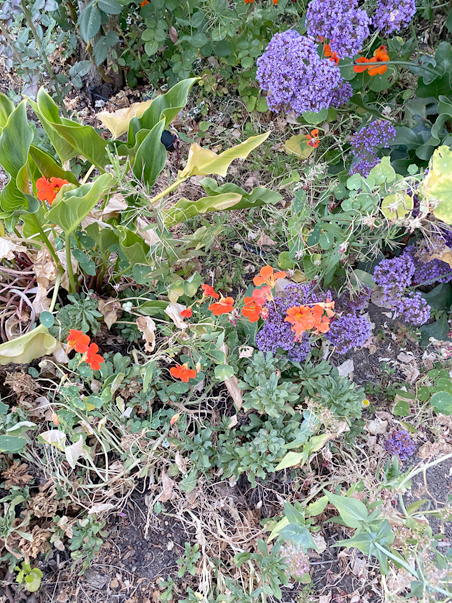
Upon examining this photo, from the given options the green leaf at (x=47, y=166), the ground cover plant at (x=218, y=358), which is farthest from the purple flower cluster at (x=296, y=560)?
the green leaf at (x=47, y=166)

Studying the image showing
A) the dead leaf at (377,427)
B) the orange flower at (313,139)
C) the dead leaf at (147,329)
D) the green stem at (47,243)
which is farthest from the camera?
the orange flower at (313,139)

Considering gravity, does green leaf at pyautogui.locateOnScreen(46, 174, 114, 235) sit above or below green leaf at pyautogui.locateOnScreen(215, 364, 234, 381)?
above

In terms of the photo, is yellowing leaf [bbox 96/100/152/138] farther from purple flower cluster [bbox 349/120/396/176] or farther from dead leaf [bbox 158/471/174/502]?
dead leaf [bbox 158/471/174/502]

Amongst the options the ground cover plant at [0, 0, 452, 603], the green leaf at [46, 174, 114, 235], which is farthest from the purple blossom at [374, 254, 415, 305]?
the green leaf at [46, 174, 114, 235]

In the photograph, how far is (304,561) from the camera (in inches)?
44.3

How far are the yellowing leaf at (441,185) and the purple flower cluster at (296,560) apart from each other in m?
0.87

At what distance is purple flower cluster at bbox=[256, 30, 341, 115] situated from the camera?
45.6 inches

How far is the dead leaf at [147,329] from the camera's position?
54.0 inches

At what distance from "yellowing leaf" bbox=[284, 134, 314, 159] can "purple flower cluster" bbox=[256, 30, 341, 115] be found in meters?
0.56

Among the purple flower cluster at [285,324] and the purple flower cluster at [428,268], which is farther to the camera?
the purple flower cluster at [428,268]

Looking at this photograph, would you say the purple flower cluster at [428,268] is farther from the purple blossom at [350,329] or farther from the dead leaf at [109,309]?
the dead leaf at [109,309]

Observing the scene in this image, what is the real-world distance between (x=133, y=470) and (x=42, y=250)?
2.41 feet

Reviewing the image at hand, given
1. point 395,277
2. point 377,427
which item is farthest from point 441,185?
point 377,427

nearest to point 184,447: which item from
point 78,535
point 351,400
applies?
point 78,535
